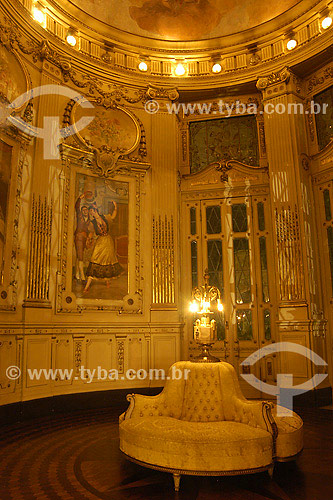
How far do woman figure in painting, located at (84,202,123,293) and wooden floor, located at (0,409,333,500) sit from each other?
11.9 feet

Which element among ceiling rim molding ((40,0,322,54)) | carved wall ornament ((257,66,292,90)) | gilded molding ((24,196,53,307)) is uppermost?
ceiling rim molding ((40,0,322,54))

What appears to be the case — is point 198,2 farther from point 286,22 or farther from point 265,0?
point 286,22

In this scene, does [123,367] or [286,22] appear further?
[286,22]

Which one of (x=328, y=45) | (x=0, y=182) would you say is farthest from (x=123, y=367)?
(x=328, y=45)

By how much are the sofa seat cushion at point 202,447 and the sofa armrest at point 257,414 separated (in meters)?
0.09

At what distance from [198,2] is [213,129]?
10.1 feet

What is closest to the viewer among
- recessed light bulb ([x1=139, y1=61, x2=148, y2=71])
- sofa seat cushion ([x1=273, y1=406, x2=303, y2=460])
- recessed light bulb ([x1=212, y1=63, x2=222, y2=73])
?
sofa seat cushion ([x1=273, y1=406, x2=303, y2=460])

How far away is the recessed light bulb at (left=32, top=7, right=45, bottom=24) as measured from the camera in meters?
8.34

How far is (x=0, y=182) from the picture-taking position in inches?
275

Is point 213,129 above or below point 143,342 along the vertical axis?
above

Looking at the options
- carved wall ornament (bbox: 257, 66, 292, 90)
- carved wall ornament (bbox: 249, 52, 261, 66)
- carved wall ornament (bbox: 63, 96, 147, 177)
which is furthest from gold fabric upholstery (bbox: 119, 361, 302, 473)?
carved wall ornament (bbox: 249, 52, 261, 66)

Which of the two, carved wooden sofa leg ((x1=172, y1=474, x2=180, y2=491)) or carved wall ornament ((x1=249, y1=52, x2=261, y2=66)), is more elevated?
carved wall ornament ((x1=249, y1=52, x2=261, y2=66))

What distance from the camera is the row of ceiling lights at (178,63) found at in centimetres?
845

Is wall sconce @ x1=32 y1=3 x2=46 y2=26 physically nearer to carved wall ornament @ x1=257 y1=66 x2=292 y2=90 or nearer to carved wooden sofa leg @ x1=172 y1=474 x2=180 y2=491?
carved wall ornament @ x1=257 y1=66 x2=292 y2=90
